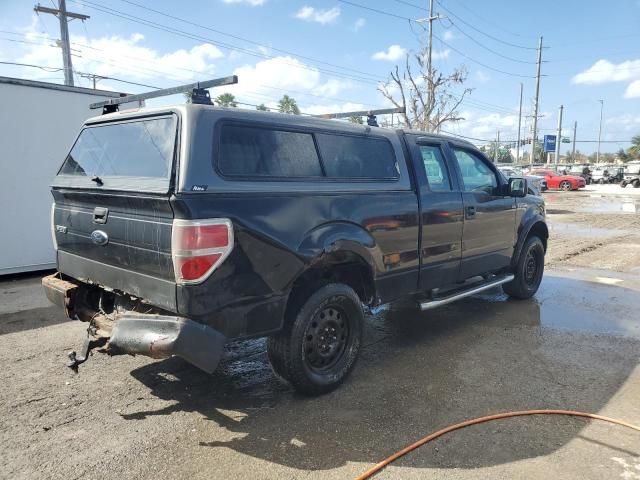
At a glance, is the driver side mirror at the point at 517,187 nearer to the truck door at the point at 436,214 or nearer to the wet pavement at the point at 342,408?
the truck door at the point at 436,214

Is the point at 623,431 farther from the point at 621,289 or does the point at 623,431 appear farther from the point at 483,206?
the point at 621,289

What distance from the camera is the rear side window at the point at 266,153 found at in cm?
328

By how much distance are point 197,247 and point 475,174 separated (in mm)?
3680

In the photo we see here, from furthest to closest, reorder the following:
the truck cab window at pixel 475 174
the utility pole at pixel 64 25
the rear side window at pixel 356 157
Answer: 1. the utility pole at pixel 64 25
2. the truck cab window at pixel 475 174
3. the rear side window at pixel 356 157

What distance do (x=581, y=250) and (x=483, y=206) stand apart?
254 inches

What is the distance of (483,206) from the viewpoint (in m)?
5.46

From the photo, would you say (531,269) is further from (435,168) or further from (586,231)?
(586,231)

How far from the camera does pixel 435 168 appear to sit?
4984 millimetres

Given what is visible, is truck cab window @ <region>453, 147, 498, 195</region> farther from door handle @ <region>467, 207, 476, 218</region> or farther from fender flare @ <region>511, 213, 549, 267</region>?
fender flare @ <region>511, 213, 549, 267</region>

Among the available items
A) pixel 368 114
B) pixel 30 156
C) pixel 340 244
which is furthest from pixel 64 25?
pixel 340 244

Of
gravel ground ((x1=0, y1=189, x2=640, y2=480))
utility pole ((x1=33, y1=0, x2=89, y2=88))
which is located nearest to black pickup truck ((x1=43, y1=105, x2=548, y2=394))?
gravel ground ((x1=0, y1=189, x2=640, y2=480))

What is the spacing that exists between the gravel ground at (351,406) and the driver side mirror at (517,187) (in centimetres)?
148

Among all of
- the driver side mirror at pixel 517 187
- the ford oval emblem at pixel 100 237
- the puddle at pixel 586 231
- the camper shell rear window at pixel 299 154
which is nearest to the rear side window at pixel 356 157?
the camper shell rear window at pixel 299 154

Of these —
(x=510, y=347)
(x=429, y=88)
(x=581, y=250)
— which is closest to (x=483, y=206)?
(x=510, y=347)
